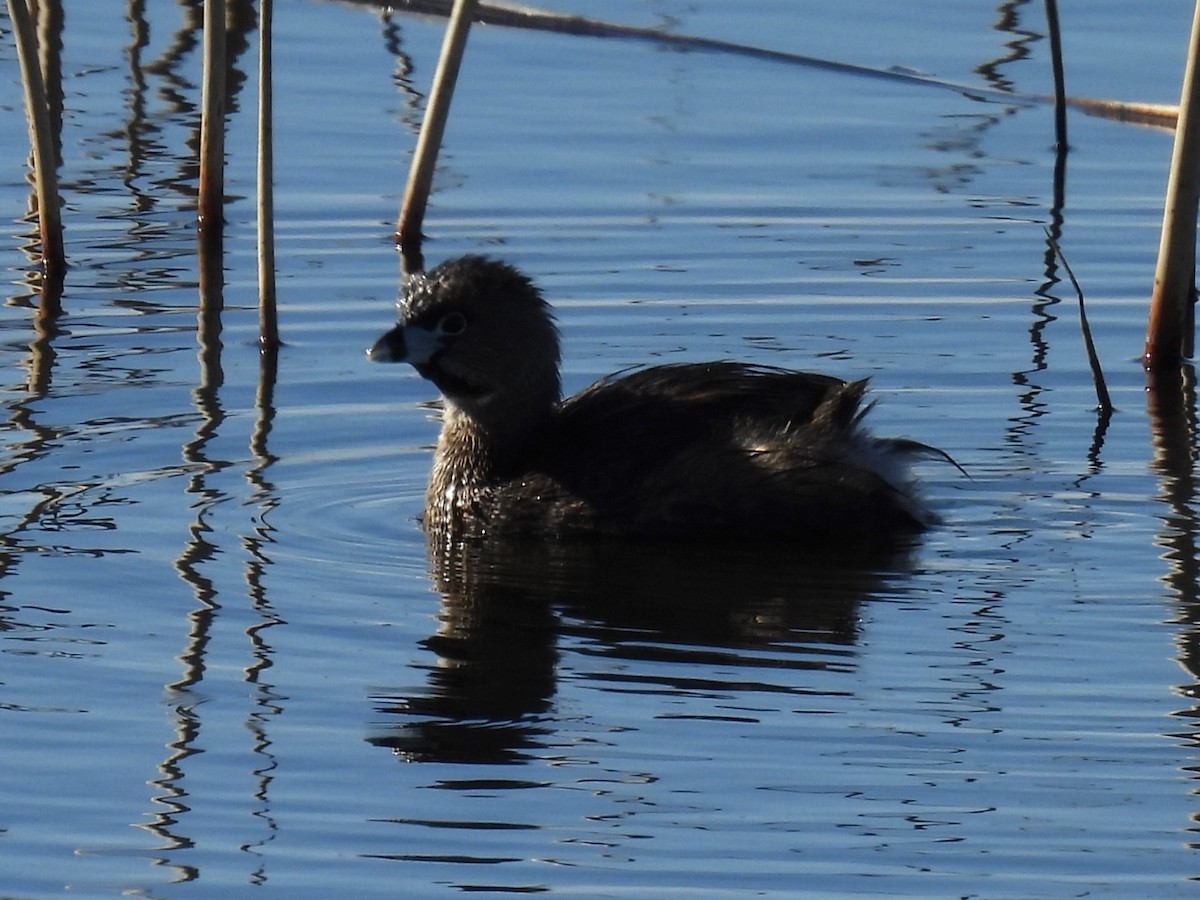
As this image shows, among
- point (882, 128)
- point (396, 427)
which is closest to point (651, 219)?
point (882, 128)

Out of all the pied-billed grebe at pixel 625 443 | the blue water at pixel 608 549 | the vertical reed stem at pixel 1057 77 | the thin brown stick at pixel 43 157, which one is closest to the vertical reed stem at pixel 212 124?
the blue water at pixel 608 549

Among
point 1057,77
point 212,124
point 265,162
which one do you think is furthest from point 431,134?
point 1057,77

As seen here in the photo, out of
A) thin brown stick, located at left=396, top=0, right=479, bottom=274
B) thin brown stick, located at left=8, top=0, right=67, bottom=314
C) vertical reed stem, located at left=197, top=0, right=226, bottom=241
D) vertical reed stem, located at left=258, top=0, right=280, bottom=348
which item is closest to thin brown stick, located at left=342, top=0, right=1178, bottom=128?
thin brown stick, located at left=396, top=0, right=479, bottom=274

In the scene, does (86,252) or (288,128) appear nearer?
(86,252)

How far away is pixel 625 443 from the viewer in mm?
8328

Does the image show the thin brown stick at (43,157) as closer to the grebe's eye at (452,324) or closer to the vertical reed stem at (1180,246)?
the grebe's eye at (452,324)

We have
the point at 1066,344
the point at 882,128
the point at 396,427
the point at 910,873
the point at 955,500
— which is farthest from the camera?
the point at 882,128

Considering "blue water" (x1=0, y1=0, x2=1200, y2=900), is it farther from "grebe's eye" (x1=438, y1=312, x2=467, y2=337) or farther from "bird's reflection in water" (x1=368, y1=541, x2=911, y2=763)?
"grebe's eye" (x1=438, y1=312, x2=467, y2=337)

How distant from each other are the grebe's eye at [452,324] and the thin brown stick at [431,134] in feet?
9.49

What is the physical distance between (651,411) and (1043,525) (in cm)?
131

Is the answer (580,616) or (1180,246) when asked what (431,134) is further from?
(580,616)

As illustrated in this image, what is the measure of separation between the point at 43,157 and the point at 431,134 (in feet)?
5.74

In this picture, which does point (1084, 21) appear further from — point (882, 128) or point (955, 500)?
point (955, 500)

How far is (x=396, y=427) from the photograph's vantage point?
9.64 m
